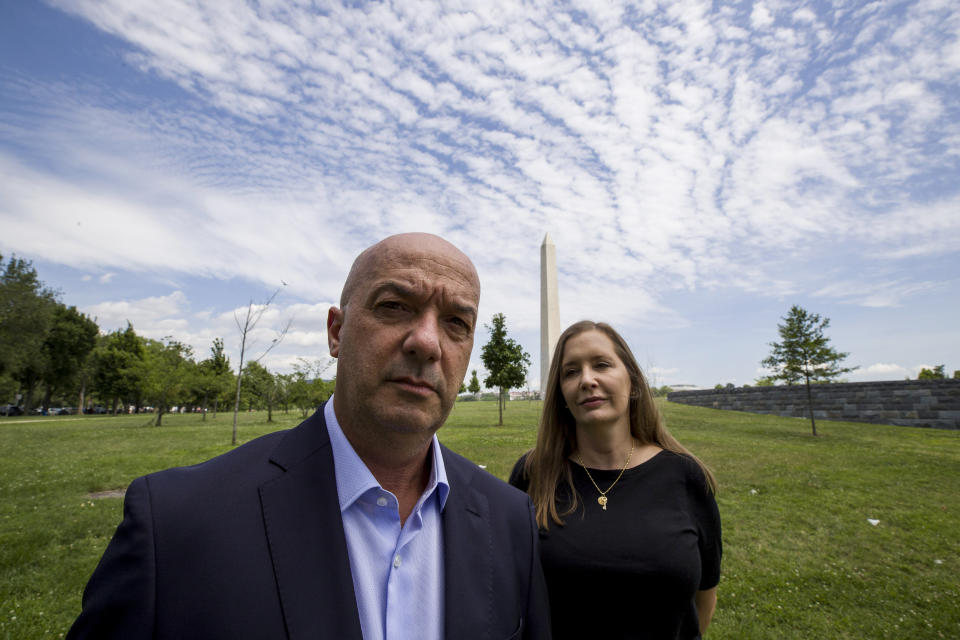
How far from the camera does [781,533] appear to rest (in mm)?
7371

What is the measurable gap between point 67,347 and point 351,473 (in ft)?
197

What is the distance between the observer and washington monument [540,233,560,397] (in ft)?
91.0

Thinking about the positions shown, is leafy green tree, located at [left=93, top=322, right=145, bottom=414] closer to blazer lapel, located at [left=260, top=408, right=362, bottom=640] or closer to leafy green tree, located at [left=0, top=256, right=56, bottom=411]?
leafy green tree, located at [left=0, top=256, right=56, bottom=411]

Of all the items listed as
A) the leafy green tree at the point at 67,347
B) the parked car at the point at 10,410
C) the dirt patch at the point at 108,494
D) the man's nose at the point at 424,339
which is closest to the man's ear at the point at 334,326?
the man's nose at the point at 424,339

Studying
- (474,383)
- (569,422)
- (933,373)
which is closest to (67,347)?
(474,383)

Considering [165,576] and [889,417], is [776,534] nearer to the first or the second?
[165,576]

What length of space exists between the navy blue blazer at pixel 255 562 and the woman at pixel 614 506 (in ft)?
2.56

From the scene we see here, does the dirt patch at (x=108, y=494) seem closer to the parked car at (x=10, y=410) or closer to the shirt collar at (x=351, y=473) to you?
the shirt collar at (x=351, y=473)

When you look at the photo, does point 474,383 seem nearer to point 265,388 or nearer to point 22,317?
point 265,388

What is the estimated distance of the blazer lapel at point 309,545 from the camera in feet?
3.80

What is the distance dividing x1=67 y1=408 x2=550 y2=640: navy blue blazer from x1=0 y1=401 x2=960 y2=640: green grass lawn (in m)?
4.69

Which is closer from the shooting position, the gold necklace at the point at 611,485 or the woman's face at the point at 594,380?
the gold necklace at the point at 611,485

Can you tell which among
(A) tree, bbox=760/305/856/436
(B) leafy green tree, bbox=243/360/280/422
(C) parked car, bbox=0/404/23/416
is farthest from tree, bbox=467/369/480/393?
(C) parked car, bbox=0/404/23/416

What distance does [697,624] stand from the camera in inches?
94.2
